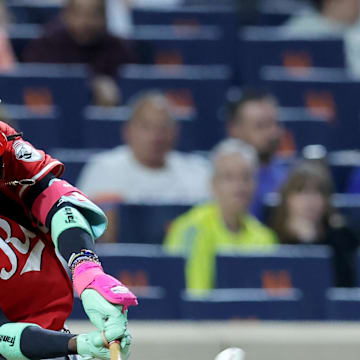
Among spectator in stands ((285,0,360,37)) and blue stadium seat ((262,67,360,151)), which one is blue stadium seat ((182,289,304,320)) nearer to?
blue stadium seat ((262,67,360,151))

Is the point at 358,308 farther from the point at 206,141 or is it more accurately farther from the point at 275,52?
the point at 275,52

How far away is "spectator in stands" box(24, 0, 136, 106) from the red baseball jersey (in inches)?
179

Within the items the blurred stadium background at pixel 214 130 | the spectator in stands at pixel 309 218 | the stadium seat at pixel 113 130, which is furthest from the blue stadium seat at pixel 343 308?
the stadium seat at pixel 113 130

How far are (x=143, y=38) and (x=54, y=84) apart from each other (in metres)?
0.88

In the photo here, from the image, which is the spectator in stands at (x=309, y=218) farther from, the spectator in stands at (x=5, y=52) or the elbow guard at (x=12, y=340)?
the elbow guard at (x=12, y=340)

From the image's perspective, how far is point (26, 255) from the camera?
247 cm

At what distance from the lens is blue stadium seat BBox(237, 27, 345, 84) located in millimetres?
7105

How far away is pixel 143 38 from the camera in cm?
732

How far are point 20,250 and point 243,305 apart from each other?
2458 mm

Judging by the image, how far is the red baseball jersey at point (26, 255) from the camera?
7.94ft

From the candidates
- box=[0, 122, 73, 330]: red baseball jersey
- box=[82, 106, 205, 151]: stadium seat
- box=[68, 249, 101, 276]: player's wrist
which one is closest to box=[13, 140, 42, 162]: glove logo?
box=[0, 122, 73, 330]: red baseball jersey

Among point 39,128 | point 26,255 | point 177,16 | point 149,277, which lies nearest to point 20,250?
point 26,255

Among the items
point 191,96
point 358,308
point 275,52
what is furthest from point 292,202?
point 275,52

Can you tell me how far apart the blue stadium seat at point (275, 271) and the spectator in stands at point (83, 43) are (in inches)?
87.4
